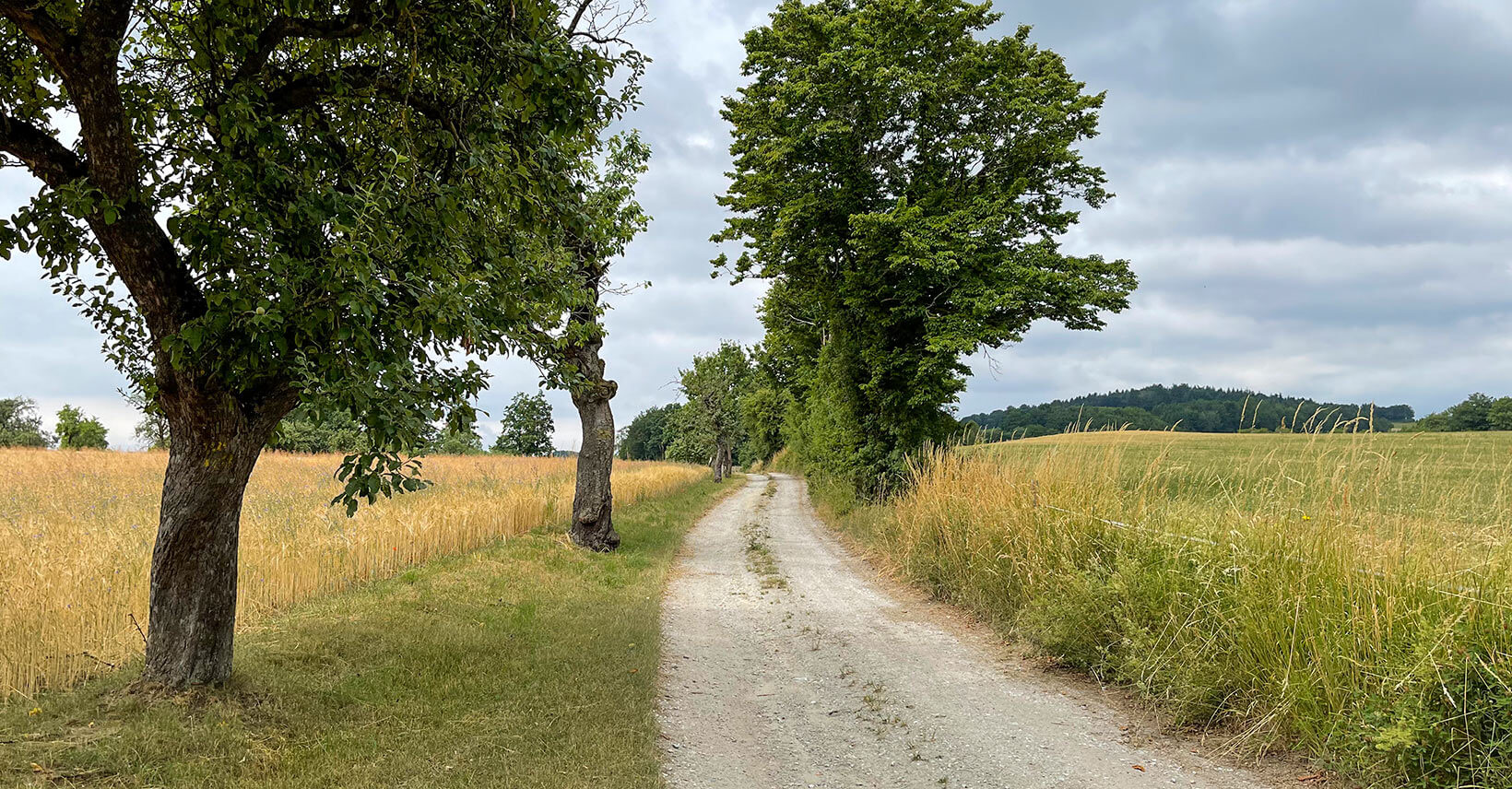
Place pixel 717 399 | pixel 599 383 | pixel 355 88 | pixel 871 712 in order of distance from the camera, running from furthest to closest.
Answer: pixel 717 399 → pixel 599 383 → pixel 871 712 → pixel 355 88

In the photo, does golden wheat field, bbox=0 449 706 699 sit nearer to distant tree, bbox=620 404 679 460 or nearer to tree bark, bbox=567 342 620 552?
tree bark, bbox=567 342 620 552

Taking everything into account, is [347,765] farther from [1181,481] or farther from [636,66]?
[1181,481]

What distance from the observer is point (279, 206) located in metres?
4.51

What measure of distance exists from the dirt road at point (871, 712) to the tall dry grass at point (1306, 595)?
57 centimetres

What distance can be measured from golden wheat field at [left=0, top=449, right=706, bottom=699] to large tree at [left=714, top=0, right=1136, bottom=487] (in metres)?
9.23

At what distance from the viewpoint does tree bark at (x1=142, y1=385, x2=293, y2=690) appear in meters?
4.95

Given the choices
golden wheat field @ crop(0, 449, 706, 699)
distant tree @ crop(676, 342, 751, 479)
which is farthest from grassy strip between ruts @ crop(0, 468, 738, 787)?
distant tree @ crop(676, 342, 751, 479)

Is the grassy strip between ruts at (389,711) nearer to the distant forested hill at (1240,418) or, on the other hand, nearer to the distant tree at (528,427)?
the distant forested hill at (1240,418)

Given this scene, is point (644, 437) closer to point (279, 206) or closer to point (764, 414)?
point (764, 414)

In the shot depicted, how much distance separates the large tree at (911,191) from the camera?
1719 cm

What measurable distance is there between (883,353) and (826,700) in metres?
12.8

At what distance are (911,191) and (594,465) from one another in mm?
11086

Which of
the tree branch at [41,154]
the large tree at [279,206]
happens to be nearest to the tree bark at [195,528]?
the large tree at [279,206]

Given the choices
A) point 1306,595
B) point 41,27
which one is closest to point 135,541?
point 41,27
